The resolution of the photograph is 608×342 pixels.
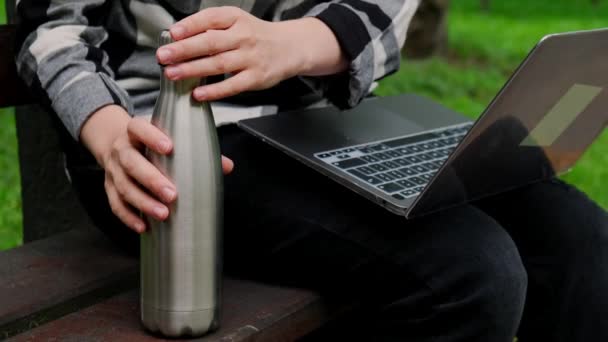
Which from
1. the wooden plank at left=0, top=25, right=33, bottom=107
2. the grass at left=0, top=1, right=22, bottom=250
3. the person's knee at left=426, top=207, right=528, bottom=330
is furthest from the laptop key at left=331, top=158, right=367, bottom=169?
the grass at left=0, top=1, right=22, bottom=250

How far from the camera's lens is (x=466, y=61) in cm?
876

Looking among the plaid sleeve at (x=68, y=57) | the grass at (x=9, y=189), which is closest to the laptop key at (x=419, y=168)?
the plaid sleeve at (x=68, y=57)

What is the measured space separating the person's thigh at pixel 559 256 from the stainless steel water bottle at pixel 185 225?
0.79 meters

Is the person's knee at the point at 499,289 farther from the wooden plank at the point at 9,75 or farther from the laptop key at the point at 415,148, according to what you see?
the wooden plank at the point at 9,75

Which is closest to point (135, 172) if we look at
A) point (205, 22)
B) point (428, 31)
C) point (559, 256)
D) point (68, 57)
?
point (205, 22)

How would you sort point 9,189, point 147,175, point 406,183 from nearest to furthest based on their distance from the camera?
1. point 147,175
2. point 406,183
3. point 9,189

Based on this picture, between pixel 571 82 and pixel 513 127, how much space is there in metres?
0.16

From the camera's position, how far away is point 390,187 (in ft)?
5.12

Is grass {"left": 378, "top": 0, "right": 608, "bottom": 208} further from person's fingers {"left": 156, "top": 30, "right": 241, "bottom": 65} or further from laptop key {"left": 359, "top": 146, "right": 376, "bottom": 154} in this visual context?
person's fingers {"left": 156, "top": 30, "right": 241, "bottom": 65}

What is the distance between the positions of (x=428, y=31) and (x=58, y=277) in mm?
7200

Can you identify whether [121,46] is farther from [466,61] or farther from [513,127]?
[466,61]

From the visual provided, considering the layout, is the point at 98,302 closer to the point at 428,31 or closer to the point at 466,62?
the point at 428,31

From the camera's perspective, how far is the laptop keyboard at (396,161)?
1.58m

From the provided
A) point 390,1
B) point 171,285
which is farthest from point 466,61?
point 171,285
